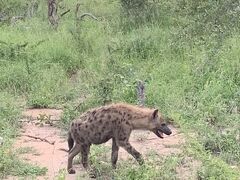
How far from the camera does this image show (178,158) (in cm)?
582

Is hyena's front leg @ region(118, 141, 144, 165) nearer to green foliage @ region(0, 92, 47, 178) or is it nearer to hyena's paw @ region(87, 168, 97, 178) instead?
hyena's paw @ region(87, 168, 97, 178)

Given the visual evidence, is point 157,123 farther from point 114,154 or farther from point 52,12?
point 52,12

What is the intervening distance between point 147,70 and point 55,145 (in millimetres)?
2781

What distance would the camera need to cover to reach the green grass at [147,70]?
6578 millimetres

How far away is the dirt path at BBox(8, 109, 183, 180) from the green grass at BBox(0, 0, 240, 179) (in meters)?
0.20

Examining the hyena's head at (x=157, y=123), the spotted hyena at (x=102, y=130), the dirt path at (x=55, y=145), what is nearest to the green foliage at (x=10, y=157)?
the dirt path at (x=55, y=145)

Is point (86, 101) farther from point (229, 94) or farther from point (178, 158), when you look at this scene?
point (178, 158)

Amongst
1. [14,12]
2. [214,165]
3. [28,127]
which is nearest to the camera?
[214,165]

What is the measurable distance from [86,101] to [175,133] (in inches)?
56.5

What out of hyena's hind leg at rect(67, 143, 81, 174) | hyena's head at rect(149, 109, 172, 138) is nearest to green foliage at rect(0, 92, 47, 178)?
hyena's hind leg at rect(67, 143, 81, 174)

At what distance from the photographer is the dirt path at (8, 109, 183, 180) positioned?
6.33m

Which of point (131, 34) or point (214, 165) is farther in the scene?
point (131, 34)

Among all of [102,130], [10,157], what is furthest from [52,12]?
[102,130]

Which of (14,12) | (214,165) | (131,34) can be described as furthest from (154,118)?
(14,12)
